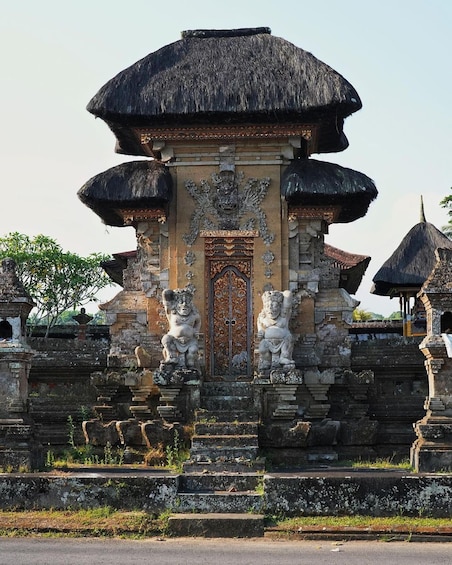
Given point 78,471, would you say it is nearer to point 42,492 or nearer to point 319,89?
point 42,492

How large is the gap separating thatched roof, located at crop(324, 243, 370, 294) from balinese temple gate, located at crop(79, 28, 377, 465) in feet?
25.8

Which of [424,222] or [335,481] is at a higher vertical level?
[424,222]

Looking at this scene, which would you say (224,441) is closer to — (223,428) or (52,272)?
(223,428)

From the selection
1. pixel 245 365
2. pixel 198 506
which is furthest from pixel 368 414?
pixel 198 506

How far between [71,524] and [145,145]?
7700 millimetres

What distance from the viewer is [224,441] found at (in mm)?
13289

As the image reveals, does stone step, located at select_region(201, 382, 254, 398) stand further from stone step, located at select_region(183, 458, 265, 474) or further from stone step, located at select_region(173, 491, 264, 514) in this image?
stone step, located at select_region(173, 491, 264, 514)

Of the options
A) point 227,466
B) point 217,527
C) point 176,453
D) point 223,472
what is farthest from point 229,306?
point 217,527

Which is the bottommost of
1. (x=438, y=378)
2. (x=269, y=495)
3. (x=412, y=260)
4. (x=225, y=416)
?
(x=269, y=495)

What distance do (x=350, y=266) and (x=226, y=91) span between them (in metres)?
10.1

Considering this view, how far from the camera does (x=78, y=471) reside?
12672 millimetres

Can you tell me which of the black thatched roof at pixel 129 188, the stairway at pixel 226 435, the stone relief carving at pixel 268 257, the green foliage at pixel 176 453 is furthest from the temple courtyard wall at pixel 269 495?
the black thatched roof at pixel 129 188

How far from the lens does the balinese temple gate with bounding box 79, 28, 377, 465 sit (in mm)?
15508

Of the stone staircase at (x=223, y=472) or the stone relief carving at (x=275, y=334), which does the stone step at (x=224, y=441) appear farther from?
the stone relief carving at (x=275, y=334)
